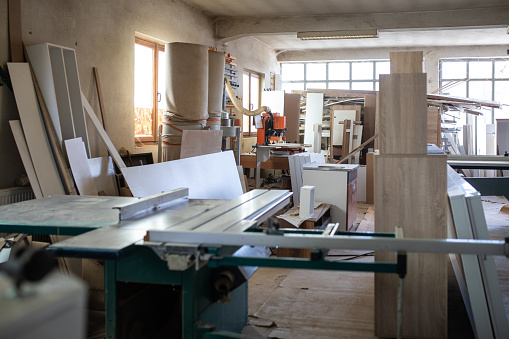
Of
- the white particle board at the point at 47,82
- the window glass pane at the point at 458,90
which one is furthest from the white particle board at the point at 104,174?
the window glass pane at the point at 458,90

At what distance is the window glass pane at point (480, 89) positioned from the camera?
11453 millimetres

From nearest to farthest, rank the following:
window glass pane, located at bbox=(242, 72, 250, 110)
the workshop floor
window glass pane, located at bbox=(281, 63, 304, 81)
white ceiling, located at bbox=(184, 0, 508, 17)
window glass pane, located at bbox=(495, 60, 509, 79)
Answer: the workshop floor, white ceiling, located at bbox=(184, 0, 508, 17), window glass pane, located at bbox=(242, 72, 250, 110), window glass pane, located at bbox=(495, 60, 509, 79), window glass pane, located at bbox=(281, 63, 304, 81)

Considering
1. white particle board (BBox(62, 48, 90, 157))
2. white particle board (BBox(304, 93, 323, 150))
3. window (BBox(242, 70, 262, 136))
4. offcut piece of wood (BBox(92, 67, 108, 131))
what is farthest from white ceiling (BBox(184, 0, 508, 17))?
white particle board (BBox(62, 48, 90, 157))

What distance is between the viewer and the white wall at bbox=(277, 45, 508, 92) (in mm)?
11172

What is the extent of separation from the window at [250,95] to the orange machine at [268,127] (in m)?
2.90

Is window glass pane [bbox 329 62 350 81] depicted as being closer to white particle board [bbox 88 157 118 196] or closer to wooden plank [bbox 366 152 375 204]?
wooden plank [bbox 366 152 375 204]

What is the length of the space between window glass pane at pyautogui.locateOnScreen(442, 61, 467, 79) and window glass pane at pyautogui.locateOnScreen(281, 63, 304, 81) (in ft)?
11.4

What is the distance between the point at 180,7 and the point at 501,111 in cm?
835

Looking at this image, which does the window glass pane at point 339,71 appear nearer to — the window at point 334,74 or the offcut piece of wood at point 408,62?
the window at point 334,74

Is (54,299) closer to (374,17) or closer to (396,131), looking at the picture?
(396,131)

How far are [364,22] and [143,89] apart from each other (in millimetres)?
3948

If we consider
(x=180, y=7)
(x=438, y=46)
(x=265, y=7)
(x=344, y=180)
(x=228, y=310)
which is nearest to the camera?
(x=228, y=310)

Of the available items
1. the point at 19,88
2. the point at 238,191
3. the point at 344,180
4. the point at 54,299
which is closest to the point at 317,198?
the point at 344,180

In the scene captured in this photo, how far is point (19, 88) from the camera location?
3.98 meters
